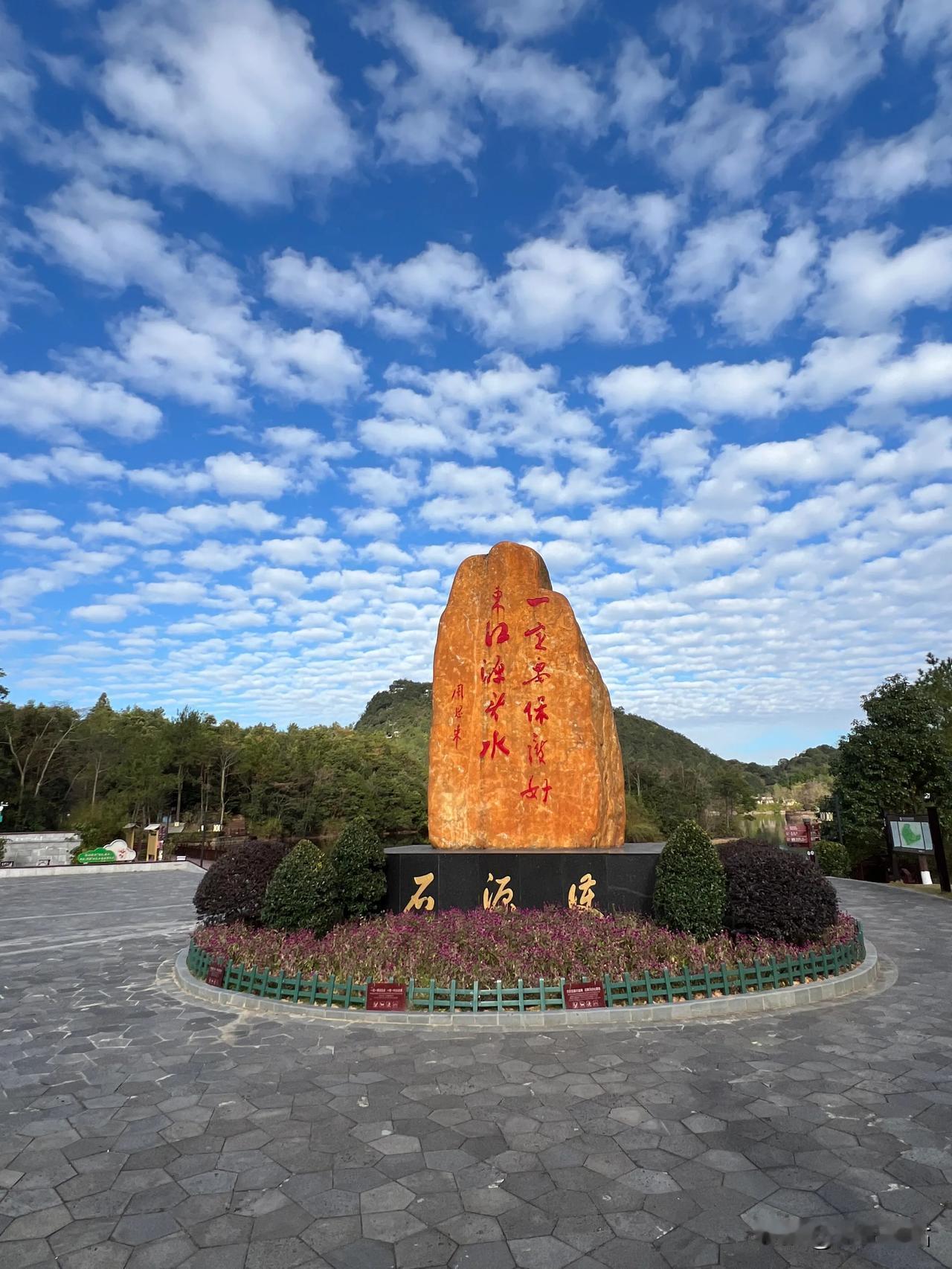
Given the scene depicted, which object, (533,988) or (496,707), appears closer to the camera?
(533,988)

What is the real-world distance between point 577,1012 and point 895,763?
54.3 feet

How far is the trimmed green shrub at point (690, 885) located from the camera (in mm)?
6992

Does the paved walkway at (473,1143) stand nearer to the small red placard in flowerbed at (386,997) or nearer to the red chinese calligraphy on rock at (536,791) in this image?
the small red placard in flowerbed at (386,997)

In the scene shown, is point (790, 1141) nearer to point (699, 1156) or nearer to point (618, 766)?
point (699, 1156)

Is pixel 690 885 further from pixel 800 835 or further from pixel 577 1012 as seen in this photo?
pixel 800 835

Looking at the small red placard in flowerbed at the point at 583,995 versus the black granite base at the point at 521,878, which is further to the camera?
the black granite base at the point at 521,878

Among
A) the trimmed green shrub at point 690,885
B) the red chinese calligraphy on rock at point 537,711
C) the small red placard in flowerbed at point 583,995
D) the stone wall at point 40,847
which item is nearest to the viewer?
the small red placard in flowerbed at point 583,995

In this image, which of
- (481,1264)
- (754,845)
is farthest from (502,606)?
(481,1264)

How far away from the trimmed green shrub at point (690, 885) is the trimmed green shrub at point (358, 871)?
3250 mm

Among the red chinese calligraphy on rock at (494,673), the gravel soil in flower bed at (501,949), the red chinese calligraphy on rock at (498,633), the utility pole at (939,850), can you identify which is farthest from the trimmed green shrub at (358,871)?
the utility pole at (939,850)

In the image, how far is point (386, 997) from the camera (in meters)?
5.98

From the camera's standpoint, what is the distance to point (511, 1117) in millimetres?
3984

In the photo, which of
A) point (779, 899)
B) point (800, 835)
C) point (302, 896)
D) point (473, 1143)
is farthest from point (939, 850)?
point (473, 1143)

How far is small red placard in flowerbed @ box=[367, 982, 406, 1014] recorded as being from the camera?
5.95 meters
